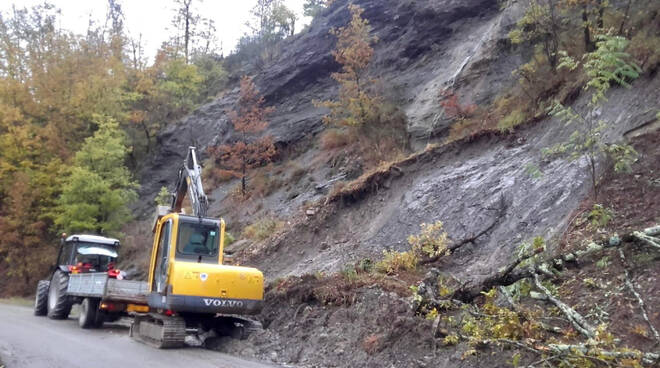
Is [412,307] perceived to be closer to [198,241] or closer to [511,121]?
[198,241]

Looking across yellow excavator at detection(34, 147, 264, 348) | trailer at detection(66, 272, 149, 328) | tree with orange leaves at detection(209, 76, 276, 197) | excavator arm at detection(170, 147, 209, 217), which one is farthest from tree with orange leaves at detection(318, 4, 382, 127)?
trailer at detection(66, 272, 149, 328)

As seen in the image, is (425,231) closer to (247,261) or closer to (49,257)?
(247,261)

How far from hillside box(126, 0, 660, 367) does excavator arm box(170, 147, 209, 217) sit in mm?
2747

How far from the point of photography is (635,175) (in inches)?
385

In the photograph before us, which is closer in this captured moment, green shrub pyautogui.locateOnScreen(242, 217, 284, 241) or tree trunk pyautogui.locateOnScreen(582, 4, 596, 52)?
tree trunk pyautogui.locateOnScreen(582, 4, 596, 52)

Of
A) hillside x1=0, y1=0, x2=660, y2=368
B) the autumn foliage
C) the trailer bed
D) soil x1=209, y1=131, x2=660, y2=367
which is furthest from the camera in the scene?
the autumn foliage

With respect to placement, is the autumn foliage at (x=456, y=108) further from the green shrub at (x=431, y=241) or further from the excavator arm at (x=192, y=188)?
the excavator arm at (x=192, y=188)

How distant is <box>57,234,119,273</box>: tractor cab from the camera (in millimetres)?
16984

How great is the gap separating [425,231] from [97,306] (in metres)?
8.53

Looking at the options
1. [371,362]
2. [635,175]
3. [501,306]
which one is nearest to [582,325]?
[501,306]

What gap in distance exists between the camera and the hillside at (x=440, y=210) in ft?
26.8

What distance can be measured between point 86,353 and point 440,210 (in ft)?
27.9

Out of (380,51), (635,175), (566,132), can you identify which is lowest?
(635,175)

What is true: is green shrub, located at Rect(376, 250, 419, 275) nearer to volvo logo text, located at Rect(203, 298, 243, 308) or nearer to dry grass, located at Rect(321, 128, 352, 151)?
volvo logo text, located at Rect(203, 298, 243, 308)
